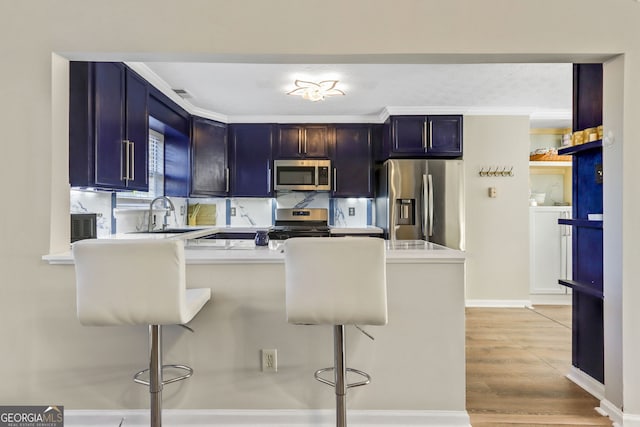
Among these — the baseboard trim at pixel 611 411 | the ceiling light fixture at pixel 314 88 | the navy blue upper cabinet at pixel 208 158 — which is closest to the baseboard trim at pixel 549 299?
the baseboard trim at pixel 611 411

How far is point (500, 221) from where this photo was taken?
4520 millimetres

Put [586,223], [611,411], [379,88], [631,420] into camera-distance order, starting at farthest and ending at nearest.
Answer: [379,88] → [586,223] → [611,411] → [631,420]

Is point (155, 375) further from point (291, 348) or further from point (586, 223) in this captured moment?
point (586, 223)

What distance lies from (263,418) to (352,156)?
326 centimetres

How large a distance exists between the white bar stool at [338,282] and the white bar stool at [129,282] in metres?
0.49

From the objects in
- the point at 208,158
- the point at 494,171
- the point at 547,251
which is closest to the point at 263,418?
the point at 208,158

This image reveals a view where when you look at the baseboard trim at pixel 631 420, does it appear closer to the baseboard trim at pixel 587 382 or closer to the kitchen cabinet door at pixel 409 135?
the baseboard trim at pixel 587 382

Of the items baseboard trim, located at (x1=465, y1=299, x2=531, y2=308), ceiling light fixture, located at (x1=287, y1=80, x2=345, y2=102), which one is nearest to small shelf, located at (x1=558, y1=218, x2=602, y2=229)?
ceiling light fixture, located at (x1=287, y1=80, x2=345, y2=102)

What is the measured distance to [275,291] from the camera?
6.67 ft

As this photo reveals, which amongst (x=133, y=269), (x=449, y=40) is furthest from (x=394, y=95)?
(x=133, y=269)

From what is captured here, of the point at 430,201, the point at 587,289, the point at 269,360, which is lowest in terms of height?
the point at 269,360

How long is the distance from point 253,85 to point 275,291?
217cm

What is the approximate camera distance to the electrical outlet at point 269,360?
2025 millimetres

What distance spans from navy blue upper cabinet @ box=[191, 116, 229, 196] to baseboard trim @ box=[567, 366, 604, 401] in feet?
12.2
